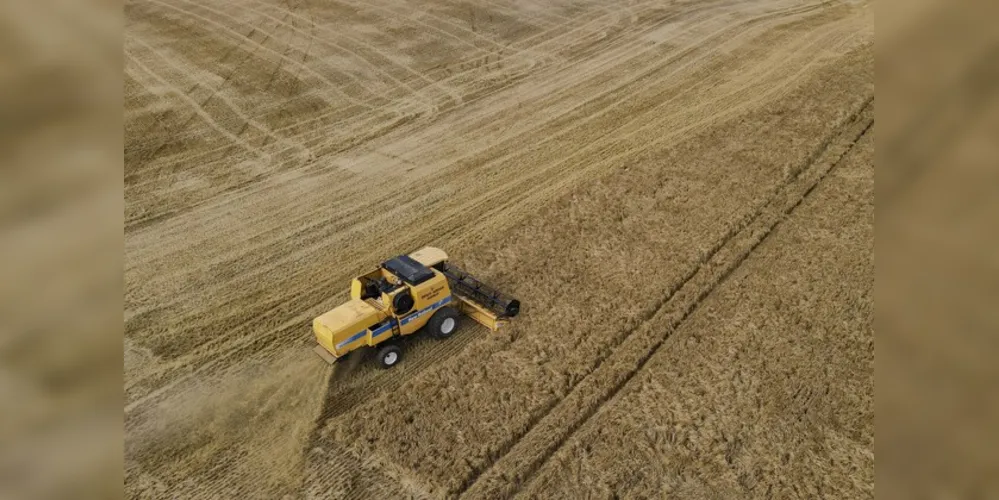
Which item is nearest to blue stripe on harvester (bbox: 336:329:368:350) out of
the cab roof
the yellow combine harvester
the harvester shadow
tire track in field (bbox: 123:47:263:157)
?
the yellow combine harvester

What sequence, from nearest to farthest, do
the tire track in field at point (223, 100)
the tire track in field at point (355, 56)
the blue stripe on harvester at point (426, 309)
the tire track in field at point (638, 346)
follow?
the tire track in field at point (638, 346)
the blue stripe on harvester at point (426, 309)
the tire track in field at point (223, 100)
the tire track in field at point (355, 56)

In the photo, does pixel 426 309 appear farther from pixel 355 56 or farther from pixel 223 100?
pixel 355 56

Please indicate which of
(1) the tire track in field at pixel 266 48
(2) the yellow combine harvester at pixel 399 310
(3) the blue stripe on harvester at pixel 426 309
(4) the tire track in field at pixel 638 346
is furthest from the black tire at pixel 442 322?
(1) the tire track in field at pixel 266 48

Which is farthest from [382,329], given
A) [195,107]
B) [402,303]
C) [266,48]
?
[266,48]

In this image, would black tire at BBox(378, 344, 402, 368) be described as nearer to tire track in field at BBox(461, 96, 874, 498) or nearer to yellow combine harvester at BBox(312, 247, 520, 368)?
yellow combine harvester at BBox(312, 247, 520, 368)

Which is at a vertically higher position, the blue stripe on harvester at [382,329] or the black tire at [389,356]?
the blue stripe on harvester at [382,329]

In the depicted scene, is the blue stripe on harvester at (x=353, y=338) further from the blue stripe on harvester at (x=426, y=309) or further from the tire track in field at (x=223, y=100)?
the tire track in field at (x=223, y=100)
